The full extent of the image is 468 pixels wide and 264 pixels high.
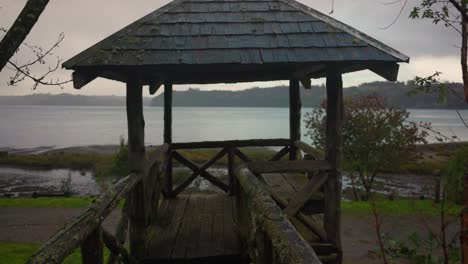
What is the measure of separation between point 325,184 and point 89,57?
153 inches

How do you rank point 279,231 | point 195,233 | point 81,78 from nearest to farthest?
point 279,231 < point 81,78 < point 195,233

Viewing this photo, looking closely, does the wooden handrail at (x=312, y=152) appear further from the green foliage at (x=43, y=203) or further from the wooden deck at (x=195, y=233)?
the green foliage at (x=43, y=203)

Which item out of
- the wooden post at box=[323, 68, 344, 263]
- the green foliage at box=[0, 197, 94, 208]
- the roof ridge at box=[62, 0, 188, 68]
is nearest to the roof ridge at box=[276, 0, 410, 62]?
the wooden post at box=[323, 68, 344, 263]

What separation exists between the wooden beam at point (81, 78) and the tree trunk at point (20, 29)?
2.23 feet

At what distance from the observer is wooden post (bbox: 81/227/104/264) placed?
9.23ft

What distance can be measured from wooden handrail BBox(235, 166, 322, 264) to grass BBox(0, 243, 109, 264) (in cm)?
741

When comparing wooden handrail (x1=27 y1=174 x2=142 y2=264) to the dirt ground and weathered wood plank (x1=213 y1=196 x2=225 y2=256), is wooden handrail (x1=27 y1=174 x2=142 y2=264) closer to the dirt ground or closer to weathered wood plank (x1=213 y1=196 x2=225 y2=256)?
weathered wood plank (x1=213 y1=196 x2=225 y2=256)

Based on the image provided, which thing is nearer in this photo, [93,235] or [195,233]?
[93,235]

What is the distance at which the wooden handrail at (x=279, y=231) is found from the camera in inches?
70.1

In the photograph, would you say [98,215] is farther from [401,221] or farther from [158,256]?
[401,221]

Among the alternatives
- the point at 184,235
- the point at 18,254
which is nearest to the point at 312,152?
the point at 184,235

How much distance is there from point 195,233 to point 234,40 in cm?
306

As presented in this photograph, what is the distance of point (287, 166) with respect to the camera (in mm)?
5133

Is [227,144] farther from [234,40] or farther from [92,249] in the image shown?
[92,249]
